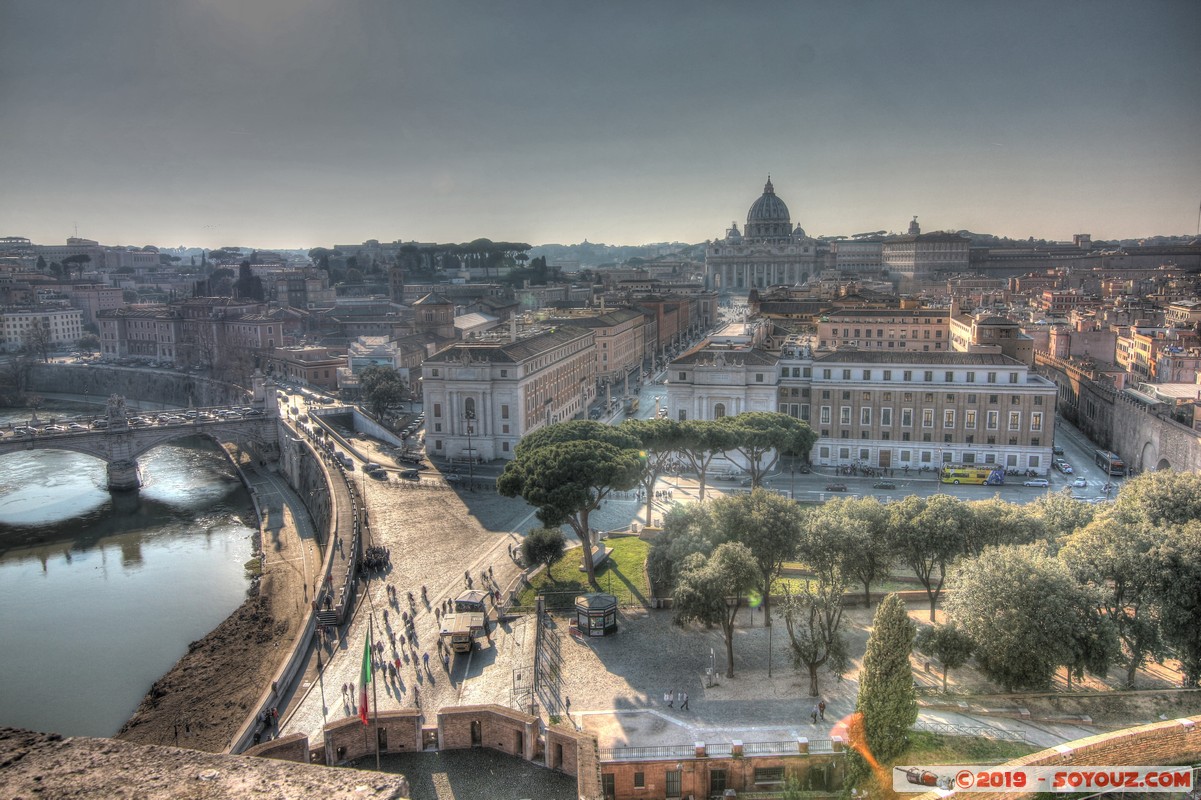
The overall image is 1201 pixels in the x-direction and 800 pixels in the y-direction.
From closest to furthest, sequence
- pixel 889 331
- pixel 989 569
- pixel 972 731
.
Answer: pixel 972 731 → pixel 989 569 → pixel 889 331

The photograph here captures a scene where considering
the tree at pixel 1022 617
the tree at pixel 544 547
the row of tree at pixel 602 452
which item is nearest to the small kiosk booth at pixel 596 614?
the row of tree at pixel 602 452

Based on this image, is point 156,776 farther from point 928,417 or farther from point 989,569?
point 928,417

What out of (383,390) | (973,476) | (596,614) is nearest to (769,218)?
(383,390)

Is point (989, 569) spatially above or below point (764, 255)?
below

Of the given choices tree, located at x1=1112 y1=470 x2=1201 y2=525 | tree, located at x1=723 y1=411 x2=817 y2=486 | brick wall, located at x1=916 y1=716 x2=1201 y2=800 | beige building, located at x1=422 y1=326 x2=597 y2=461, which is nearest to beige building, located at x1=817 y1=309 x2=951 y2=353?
tree, located at x1=723 y1=411 x2=817 y2=486

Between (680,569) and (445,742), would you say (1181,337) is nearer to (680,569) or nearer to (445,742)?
(680,569)
